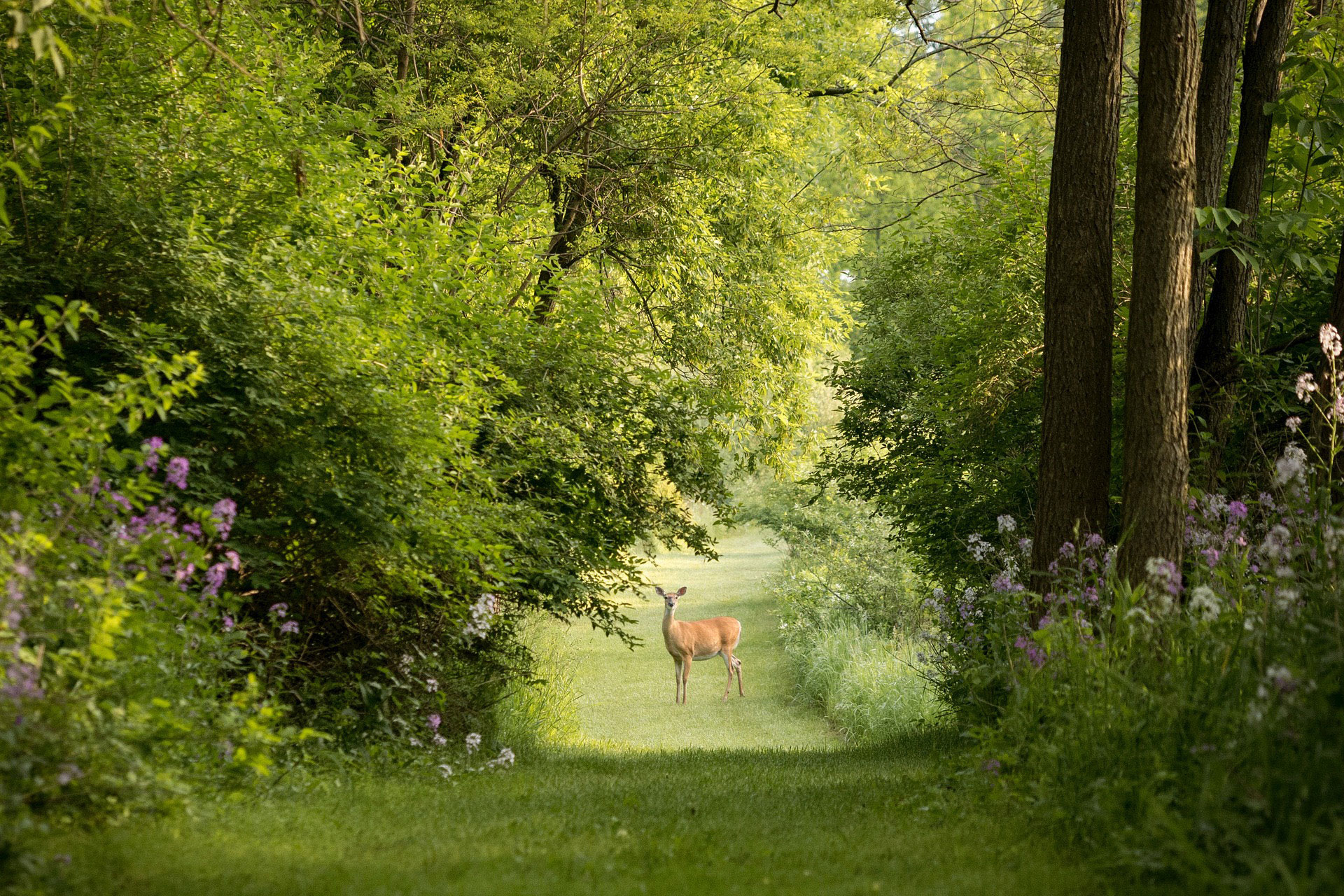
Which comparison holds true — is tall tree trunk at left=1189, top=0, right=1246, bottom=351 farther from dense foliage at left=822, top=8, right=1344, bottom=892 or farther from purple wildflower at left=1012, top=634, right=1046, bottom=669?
purple wildflower at left=1012, top=634, right=1046, bottom=669

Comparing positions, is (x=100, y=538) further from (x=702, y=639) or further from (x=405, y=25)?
(x=702, y=639)

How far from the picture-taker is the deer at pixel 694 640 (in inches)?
756

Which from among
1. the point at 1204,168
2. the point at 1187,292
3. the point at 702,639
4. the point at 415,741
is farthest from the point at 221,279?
the point at 702,639

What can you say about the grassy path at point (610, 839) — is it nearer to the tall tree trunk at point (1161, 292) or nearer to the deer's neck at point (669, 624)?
the tall tree trunk at point (1161, 292)

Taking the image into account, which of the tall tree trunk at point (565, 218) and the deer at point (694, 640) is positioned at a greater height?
the tall tree trunk at point (565, 218)

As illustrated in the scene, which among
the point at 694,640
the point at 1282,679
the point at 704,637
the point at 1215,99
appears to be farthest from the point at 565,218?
the point at 1282,679

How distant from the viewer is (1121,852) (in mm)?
4004

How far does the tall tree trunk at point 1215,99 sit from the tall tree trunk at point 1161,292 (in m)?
1.57

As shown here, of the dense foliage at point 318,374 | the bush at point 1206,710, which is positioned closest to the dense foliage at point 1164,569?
the bush at point 1206,710

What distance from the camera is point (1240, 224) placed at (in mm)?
8422

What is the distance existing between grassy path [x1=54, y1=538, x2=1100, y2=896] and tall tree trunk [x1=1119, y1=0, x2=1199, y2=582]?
1.97 metres

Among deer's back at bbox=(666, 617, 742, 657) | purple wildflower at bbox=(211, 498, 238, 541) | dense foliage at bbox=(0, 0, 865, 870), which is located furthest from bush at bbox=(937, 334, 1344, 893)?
deer's back at bbox=(666, 617, 742, 657)

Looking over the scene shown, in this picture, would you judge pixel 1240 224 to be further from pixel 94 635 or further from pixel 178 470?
pixel 94 635

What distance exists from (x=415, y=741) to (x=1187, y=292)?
5783 mm
